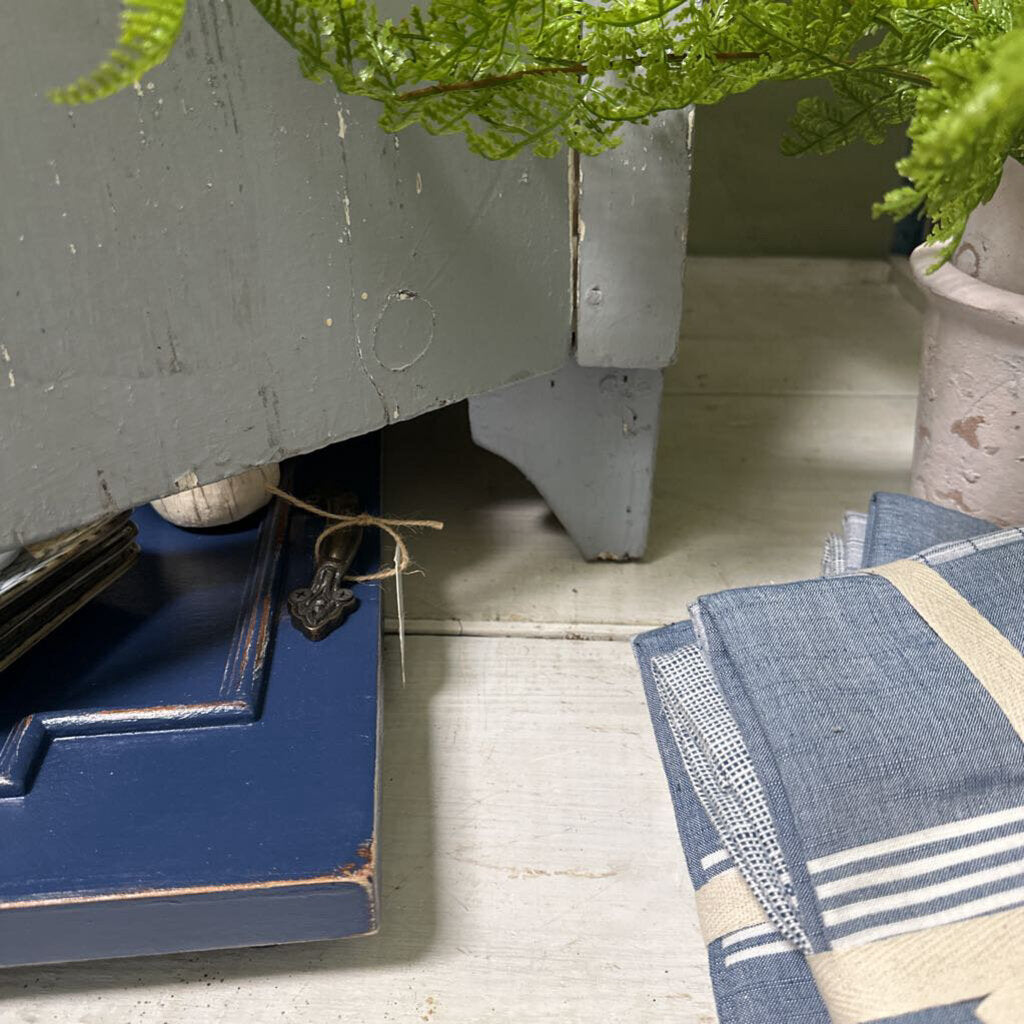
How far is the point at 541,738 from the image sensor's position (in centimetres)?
60

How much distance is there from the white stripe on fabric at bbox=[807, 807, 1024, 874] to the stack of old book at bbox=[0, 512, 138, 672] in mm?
386

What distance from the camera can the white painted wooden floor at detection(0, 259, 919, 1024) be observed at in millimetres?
469

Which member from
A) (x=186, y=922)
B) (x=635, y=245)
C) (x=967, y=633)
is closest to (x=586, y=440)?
(x=635, y=245)

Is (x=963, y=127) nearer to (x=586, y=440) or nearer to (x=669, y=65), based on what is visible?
(x=669, y=65)

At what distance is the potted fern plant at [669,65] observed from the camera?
0.88 ft

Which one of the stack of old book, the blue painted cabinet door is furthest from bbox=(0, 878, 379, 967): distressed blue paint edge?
the stack of old book

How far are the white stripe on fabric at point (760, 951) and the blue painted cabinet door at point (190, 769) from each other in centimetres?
17

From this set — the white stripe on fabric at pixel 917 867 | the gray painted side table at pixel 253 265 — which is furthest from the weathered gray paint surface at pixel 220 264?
the white stripe on fabric at pixel 917 867

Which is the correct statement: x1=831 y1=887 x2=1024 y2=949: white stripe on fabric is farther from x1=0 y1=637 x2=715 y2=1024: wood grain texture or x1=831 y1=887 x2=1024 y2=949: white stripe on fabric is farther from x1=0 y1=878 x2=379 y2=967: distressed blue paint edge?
x1=0 y1=878 x2=379 y2=967: distressed blue paint edge

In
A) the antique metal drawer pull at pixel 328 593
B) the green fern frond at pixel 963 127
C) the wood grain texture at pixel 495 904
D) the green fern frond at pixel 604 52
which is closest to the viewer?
the green fern frond at pixel 963 127

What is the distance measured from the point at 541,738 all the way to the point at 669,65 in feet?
1.24

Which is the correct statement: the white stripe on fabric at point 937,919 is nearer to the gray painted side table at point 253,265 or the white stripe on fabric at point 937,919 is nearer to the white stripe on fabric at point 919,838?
the white stripe on fabric at point 919,838

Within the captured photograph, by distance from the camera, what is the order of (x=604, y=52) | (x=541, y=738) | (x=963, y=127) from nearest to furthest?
(x=963, y=127), (x=604, y=52), (x=541, y=738)

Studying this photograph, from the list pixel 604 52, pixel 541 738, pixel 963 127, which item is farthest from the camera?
pixel 541 738
